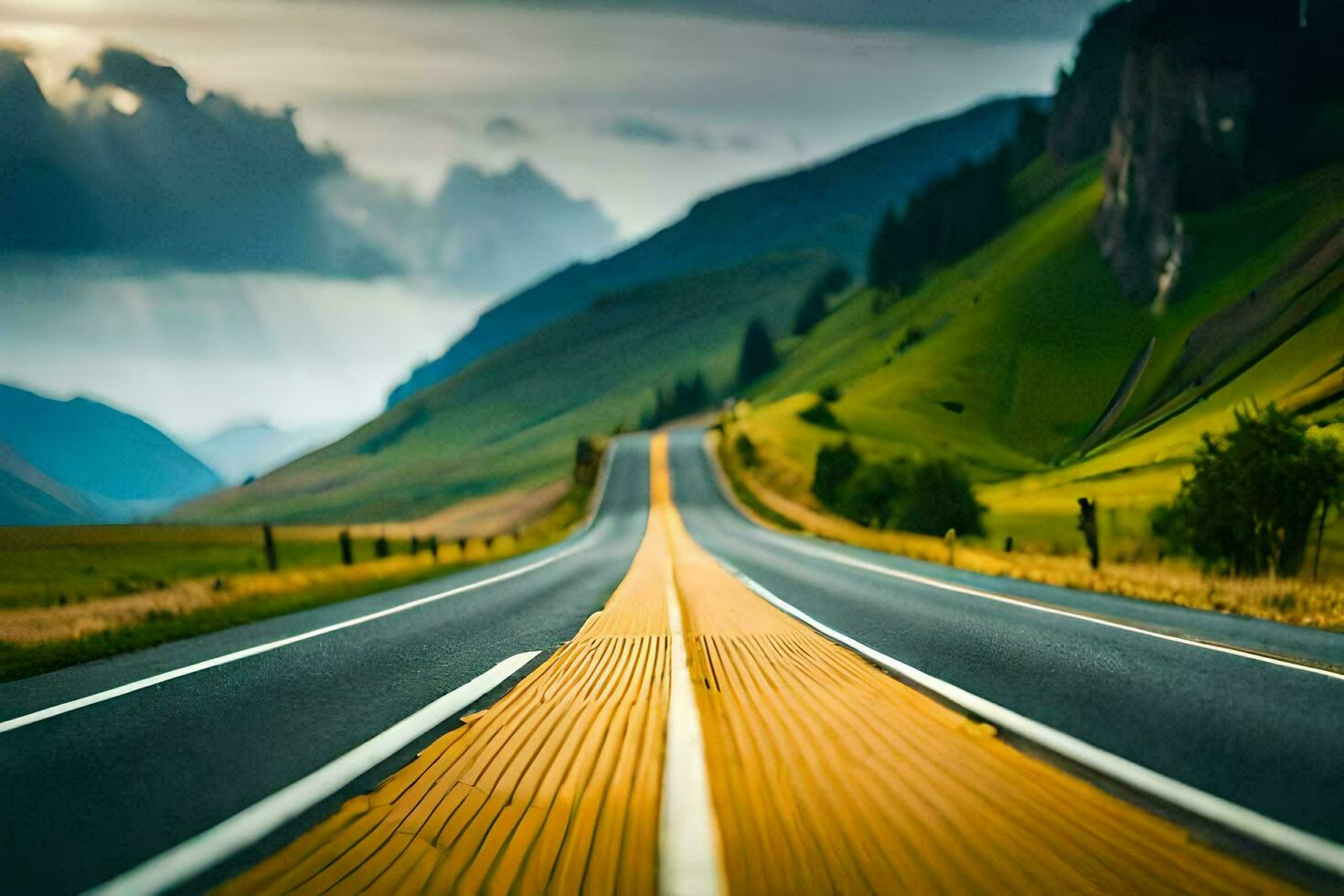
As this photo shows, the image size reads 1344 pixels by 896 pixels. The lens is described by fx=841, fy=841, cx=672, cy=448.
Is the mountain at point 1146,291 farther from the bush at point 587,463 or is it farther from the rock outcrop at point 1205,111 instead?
the bush at point 587,463

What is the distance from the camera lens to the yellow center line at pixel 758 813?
256cm

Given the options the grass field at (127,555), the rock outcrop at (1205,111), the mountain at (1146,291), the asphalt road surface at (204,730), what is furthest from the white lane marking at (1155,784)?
the rock outcrop at (1205,111)

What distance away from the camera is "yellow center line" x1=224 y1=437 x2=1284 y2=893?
2.56 meters

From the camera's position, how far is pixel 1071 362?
360 feet

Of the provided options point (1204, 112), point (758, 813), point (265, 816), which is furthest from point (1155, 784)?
point (1204, 112)

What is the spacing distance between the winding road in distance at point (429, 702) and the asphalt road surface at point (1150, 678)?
21 mm

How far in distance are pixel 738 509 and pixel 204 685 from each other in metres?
45.0

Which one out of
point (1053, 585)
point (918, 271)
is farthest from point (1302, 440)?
point (918, 271)

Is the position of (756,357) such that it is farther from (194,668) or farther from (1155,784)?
(1155,784)

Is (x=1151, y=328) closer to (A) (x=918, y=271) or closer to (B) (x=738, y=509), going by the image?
(A) (x=918, y=271)

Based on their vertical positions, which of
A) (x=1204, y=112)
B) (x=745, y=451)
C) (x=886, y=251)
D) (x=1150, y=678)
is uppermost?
(x=1204, y=112)

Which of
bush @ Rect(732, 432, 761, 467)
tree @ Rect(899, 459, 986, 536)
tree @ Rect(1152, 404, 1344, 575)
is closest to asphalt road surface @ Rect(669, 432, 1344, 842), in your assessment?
tree @ Rect(1152, 404, 1344, 575)

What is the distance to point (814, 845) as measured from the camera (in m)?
2.78

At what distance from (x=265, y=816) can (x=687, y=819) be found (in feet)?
5.09
